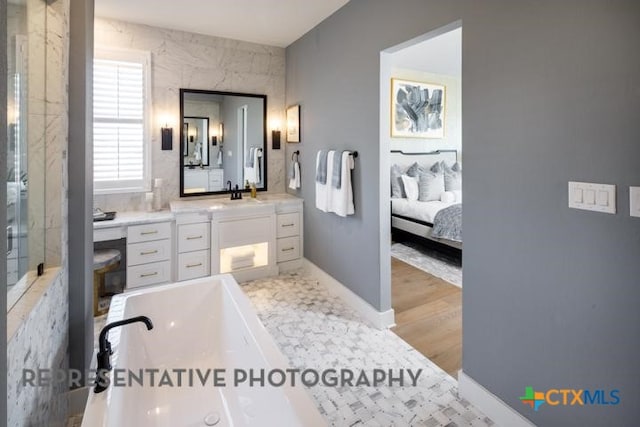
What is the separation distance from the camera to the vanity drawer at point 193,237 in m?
3.49

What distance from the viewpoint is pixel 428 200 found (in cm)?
527

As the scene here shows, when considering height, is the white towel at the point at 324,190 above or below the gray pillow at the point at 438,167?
below

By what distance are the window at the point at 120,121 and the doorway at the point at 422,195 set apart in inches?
101

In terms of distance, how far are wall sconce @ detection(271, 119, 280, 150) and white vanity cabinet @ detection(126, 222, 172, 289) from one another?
5.48ft

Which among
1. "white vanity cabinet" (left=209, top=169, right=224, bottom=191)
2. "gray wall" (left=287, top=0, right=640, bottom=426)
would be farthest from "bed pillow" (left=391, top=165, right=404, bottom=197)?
"gray wall" (left=287, top=0, right=640, bottom=426)

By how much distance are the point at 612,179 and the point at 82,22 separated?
2.62 m

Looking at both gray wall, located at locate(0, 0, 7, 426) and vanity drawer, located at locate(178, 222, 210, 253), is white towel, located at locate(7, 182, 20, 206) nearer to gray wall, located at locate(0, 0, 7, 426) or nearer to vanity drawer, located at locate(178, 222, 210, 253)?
gray wall, located at locate(0, 0, 7, 426)

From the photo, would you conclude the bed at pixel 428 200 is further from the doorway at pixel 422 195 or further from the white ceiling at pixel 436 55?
the white ceiling at pixel 436 55

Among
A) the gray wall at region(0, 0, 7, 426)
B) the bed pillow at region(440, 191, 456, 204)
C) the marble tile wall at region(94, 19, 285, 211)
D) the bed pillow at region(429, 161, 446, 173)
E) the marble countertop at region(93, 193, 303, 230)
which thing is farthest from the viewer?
the bed pillow at region(429, 161, 446, 173)

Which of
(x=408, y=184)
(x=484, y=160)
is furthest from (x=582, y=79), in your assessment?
(x=408, y=184)

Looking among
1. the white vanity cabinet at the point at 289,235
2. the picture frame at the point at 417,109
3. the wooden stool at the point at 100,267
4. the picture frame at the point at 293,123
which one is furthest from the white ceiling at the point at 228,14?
the wooden stool at the point at 100,267

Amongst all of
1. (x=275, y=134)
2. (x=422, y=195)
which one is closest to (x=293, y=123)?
(x=275, y=134)

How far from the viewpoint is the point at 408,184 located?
530 cm

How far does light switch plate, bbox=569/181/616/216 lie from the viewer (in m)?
1.35
